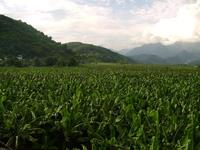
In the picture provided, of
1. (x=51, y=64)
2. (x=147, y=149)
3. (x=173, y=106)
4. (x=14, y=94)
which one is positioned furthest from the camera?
(x=51, y=64)

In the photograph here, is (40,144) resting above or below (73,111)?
below

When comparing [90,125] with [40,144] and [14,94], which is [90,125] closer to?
[40,144]

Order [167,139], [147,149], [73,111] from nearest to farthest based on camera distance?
1. [147,149]
2. [167,139]
3. [73,111]

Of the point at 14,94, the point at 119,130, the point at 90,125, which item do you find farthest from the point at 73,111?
the point at 14,94

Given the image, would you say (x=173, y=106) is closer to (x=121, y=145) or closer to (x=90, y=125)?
→ (x=90, y=125)

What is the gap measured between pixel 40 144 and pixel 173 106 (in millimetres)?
9210

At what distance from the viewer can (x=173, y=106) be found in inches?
886

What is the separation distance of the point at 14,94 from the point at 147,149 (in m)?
15.8

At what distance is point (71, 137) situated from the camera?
56.2 feet

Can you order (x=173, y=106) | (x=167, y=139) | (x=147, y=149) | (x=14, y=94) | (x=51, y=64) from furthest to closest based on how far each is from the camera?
(x=51, y=64), (x=14, y=94), (x=173, y=106), (x=167, y=139), (x=147, y=149)

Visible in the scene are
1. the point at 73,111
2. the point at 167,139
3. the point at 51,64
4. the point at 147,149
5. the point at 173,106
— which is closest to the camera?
the point at 147,149

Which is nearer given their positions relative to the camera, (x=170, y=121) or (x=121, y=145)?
(x=121, y=145)

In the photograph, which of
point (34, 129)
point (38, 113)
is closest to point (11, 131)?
point (34, 129)

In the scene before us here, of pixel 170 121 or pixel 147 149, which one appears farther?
pixel 170 121
